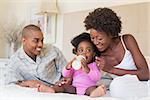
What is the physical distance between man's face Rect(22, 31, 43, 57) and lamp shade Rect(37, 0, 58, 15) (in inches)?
55.9

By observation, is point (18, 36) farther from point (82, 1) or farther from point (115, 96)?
point (115, 96)

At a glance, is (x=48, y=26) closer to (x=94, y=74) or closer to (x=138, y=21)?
(x=138, y=21)

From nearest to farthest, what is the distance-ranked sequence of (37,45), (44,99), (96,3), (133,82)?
1. (44,99)
2. (133,82)
3. (37,45)
4. (96,3)

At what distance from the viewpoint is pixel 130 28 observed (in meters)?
2.56

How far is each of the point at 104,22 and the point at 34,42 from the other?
49 cm

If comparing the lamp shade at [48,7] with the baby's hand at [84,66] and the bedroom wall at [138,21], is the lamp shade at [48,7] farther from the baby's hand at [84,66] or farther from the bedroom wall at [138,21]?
the baby's hand at [84,66]

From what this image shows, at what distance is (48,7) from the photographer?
329cm

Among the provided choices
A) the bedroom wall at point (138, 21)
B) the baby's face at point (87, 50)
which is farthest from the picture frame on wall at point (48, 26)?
the baby's face at point (87, 50)

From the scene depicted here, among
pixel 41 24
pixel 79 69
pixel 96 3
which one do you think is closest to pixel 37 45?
pixel 79 69

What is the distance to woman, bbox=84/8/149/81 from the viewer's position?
Answer: 154cm

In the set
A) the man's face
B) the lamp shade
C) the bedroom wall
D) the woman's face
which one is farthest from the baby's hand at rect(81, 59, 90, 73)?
the lamp shade

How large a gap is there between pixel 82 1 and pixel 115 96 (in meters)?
2.11

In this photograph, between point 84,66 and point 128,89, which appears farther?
point 84,66

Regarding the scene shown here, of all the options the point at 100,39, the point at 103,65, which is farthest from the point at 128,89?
the point at 100,39
